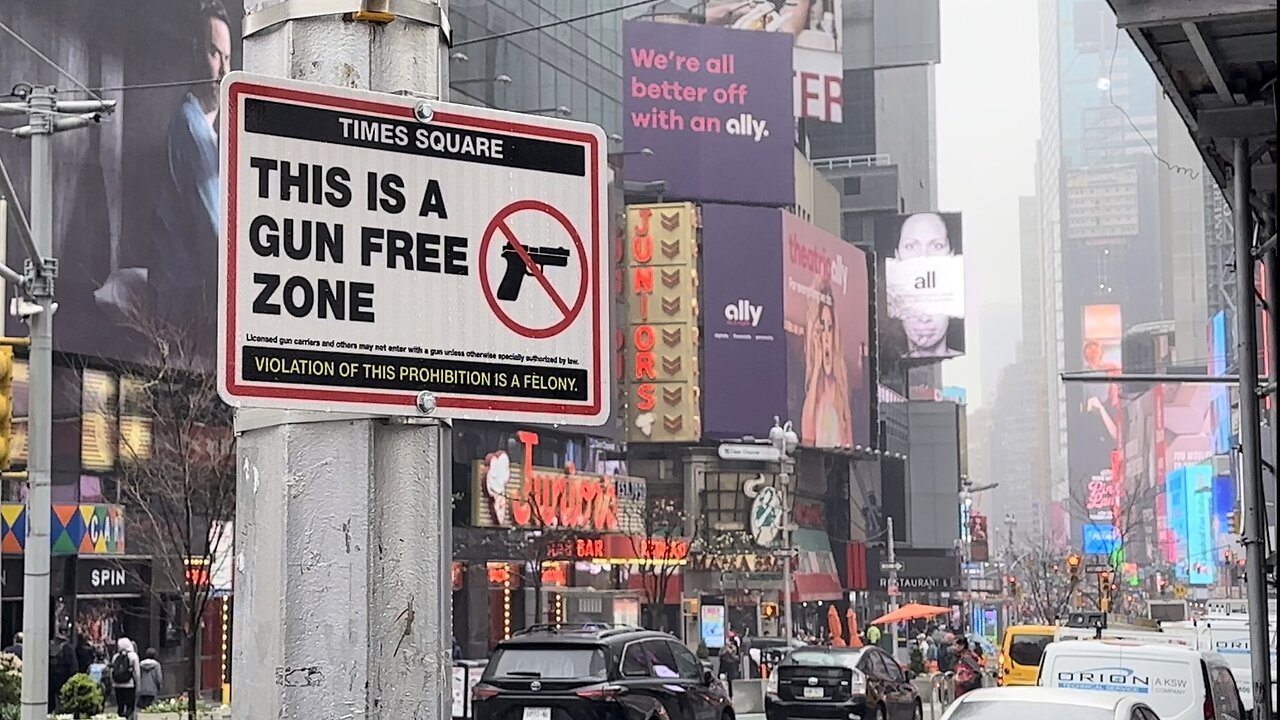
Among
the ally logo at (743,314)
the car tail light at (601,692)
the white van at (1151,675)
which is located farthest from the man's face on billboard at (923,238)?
the white van at (1151,675)

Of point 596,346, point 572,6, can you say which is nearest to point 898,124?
point 572,6

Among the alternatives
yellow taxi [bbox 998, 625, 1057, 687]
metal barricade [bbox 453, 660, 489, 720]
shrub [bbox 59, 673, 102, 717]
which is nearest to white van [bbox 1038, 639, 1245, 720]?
metal barricade [bbox 453, 660, 489, 720]

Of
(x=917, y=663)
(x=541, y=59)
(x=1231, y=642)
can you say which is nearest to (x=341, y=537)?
(x=1231, y=642)

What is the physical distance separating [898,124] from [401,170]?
173m

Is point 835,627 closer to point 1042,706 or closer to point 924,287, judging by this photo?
point 924,287

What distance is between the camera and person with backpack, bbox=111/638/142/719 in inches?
1228

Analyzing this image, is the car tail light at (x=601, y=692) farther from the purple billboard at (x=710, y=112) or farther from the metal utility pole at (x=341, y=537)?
the purple billboard at (x=710, y=112)

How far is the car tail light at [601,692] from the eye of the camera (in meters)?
21.0

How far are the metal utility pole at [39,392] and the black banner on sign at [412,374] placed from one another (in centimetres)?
1829

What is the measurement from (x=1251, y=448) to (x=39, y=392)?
14914 millimetres

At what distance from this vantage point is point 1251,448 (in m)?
12.7

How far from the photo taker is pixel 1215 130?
12.6 meters

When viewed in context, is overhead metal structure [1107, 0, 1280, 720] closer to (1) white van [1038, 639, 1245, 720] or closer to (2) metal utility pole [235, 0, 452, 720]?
(1) white van [1038, 639, 1245, 720]

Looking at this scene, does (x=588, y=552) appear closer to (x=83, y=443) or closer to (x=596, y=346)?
(x=83, y=443)
